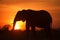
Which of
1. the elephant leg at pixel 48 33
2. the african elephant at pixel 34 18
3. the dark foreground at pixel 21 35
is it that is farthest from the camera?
the african elephant at pixel 34 18

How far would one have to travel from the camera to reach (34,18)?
613 cm

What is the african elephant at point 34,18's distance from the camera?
609 centimetres

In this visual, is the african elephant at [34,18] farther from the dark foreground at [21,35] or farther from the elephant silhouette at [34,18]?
the dark foreground at [21,35]

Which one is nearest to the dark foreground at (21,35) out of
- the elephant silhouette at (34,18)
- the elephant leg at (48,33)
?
the elephant leg at (48,33)

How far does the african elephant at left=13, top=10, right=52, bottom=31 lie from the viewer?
6.09 meters

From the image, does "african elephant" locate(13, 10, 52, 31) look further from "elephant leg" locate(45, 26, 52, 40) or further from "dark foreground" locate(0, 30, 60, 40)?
"dark foreground" locate(0, 30, 60, 40)

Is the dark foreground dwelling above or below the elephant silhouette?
below

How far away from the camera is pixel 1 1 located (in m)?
7.25

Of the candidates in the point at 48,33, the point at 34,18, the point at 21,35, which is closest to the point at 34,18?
the point at 34,18

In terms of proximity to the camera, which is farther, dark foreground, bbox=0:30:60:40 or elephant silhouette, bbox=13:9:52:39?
elephant silhouette, bbox=13:9:52:39

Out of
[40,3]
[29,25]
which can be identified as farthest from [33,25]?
[40,3]

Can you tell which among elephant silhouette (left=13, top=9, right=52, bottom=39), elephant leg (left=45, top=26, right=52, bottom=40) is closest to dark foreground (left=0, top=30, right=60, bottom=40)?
elephant leg (left=45, top=26, right=52, bottom=40)

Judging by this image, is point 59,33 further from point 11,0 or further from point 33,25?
point 11,0

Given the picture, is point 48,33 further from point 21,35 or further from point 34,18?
point 21,35
